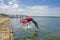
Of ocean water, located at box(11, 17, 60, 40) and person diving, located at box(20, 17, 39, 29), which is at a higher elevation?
person diving, located at box(20, 17, 39, 29)

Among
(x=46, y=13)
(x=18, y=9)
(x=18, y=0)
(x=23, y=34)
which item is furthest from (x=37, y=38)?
(x=18, y=0)

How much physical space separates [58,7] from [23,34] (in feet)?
2.00

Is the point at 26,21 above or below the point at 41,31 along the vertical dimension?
above

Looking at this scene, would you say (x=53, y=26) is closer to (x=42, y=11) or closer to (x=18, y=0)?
(x=42, y=11)

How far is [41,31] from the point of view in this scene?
140 centimetres

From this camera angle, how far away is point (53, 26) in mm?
1402

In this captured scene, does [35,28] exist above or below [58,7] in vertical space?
below

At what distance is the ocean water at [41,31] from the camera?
137 cm

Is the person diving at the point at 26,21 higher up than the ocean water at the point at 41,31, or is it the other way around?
the person diving at the point at 26,21

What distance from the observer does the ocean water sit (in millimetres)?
1372

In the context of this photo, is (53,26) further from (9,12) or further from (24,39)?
(9,12)

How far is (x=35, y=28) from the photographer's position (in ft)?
4.57

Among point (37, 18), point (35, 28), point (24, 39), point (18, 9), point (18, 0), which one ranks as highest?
point (18, 0)

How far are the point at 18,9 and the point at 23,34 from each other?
35cm
